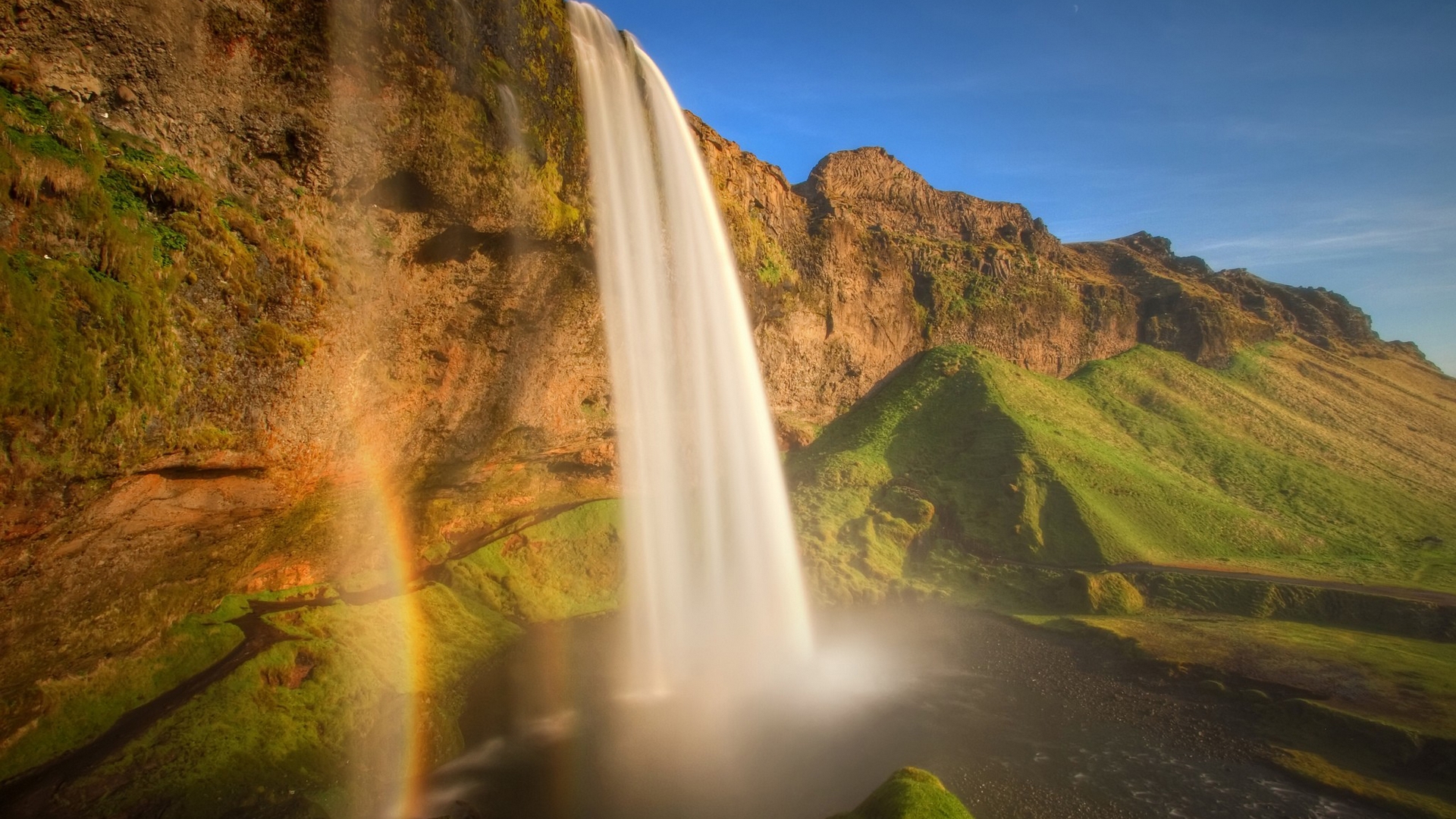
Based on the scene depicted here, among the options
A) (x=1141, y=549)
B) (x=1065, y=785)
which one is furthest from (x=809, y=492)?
(x=1065, y=785)

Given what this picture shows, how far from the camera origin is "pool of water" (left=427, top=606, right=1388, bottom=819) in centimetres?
1276

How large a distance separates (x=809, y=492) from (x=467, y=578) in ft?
57.3

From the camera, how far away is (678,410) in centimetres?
2462

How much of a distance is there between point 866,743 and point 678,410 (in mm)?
13322

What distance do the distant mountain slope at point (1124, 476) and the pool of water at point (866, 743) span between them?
952cm

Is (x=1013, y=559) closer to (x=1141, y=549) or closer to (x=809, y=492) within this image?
(x=1141, y=549)

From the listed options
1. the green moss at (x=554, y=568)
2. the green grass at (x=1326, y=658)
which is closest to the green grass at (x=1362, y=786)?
the green grass at (x=1326, y=658)

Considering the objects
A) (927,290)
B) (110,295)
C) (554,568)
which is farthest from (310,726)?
(927,290)

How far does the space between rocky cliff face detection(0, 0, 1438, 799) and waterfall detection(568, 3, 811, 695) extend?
131 centimetres

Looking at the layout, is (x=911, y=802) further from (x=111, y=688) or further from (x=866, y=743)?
(x=111, y=688)

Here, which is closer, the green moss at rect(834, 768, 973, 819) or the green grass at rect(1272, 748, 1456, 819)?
the green moss at rect(834, 768, 973, 819)

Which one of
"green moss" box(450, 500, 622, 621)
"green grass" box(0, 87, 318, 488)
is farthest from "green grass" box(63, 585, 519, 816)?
"green grass" box(0, 87, 318, 488)

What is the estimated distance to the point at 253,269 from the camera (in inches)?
496

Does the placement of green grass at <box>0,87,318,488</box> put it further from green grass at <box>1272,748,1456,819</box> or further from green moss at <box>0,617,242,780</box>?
green grass at <box>1272,748,1456,819</box>
